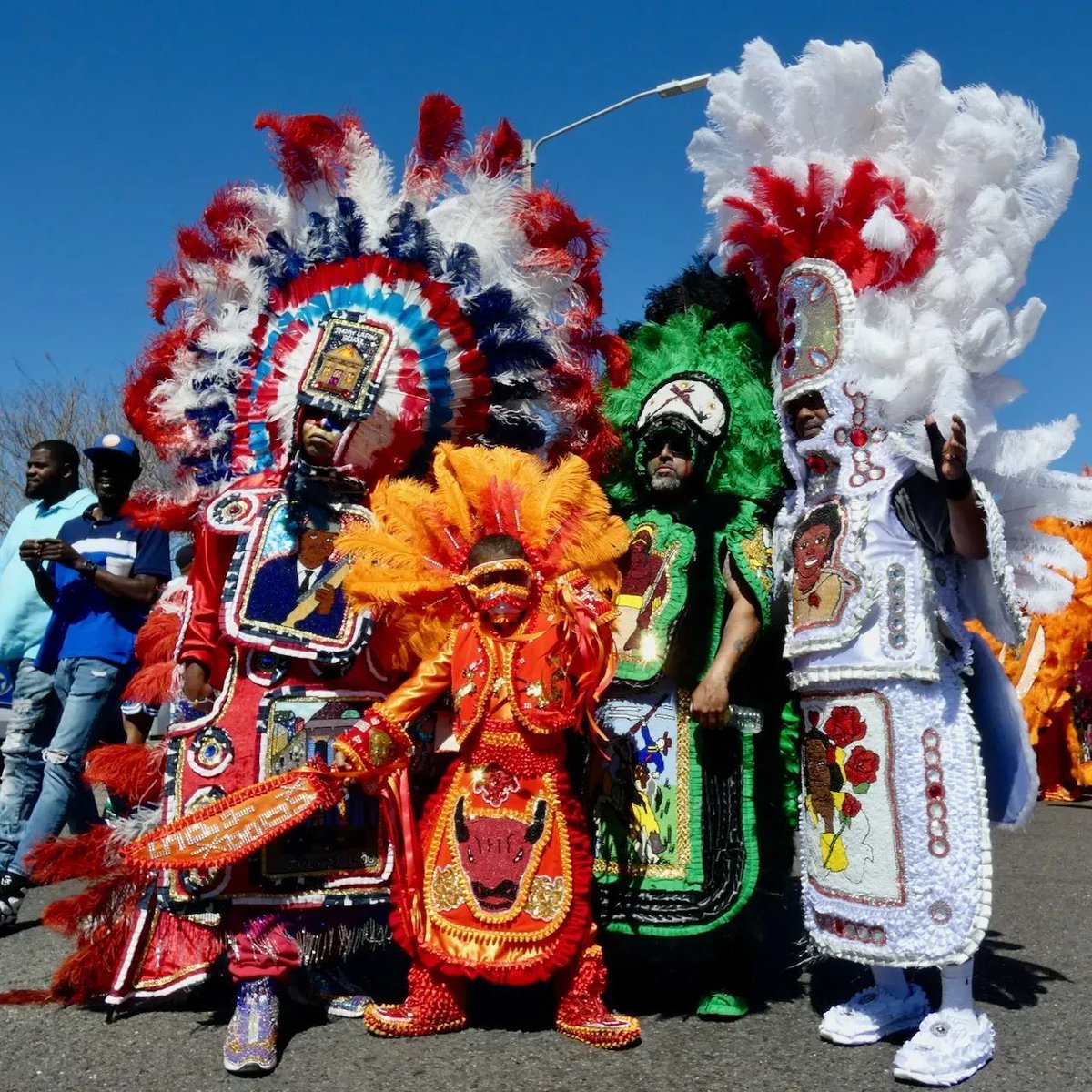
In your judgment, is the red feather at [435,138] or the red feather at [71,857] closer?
the red feather at [71,857]

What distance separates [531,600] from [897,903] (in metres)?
1.36

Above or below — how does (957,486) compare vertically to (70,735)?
above

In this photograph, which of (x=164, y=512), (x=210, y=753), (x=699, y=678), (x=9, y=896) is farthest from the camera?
(x=9, y=896)

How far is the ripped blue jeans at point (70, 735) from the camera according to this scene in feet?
14.4

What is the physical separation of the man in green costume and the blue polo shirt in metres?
2.12

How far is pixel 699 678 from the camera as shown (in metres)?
3.61

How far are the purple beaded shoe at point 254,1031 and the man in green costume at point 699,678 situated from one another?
1036 mm

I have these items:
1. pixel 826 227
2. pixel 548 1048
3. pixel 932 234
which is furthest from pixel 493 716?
pixel 932 234

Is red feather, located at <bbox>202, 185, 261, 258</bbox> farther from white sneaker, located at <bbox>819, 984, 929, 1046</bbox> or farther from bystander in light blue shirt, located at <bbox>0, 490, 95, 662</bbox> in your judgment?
white sneaker, located at <bbox>819, 984, 929, 1046</bbox>

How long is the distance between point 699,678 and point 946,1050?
1.25m

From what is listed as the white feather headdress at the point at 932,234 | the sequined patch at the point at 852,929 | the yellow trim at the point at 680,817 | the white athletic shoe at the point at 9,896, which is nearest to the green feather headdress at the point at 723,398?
the white feather headdress at the point at 932,234

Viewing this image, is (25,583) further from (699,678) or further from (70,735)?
(699,678)

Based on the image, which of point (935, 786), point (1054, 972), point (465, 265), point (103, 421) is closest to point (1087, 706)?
point (1054, 972)

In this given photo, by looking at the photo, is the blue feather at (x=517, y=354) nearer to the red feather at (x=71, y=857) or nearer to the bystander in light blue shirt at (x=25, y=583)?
the red feather at (x=71, y=857)
